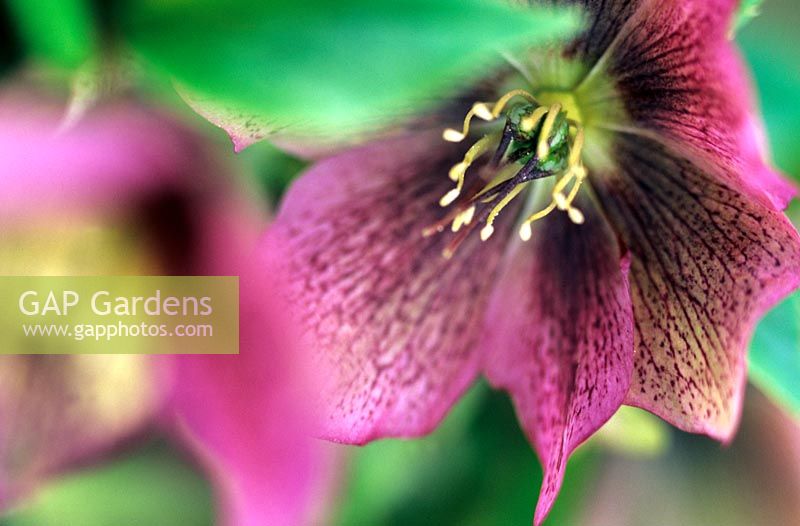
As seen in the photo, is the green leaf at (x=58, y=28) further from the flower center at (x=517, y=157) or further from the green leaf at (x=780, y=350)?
the green leaf at (x=780, y=350)

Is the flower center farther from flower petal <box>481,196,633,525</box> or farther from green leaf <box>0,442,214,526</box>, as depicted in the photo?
green leaf <box>0,442,214,526</box>

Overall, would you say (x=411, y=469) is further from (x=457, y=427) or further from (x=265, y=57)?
(x=265, y=57)

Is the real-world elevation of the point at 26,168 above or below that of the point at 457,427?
above

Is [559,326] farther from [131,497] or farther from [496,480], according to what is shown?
[131,497]

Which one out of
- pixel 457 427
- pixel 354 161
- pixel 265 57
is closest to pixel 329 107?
pixel 265 57

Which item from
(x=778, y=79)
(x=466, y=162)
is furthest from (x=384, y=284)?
(x=778, y=79)

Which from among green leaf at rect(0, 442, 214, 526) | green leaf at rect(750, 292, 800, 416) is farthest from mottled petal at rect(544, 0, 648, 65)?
green leaf at rect(0, 442, 214, 526)

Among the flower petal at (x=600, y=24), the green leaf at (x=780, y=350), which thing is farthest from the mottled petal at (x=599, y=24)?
the green leaf at (x=780, y=350)
